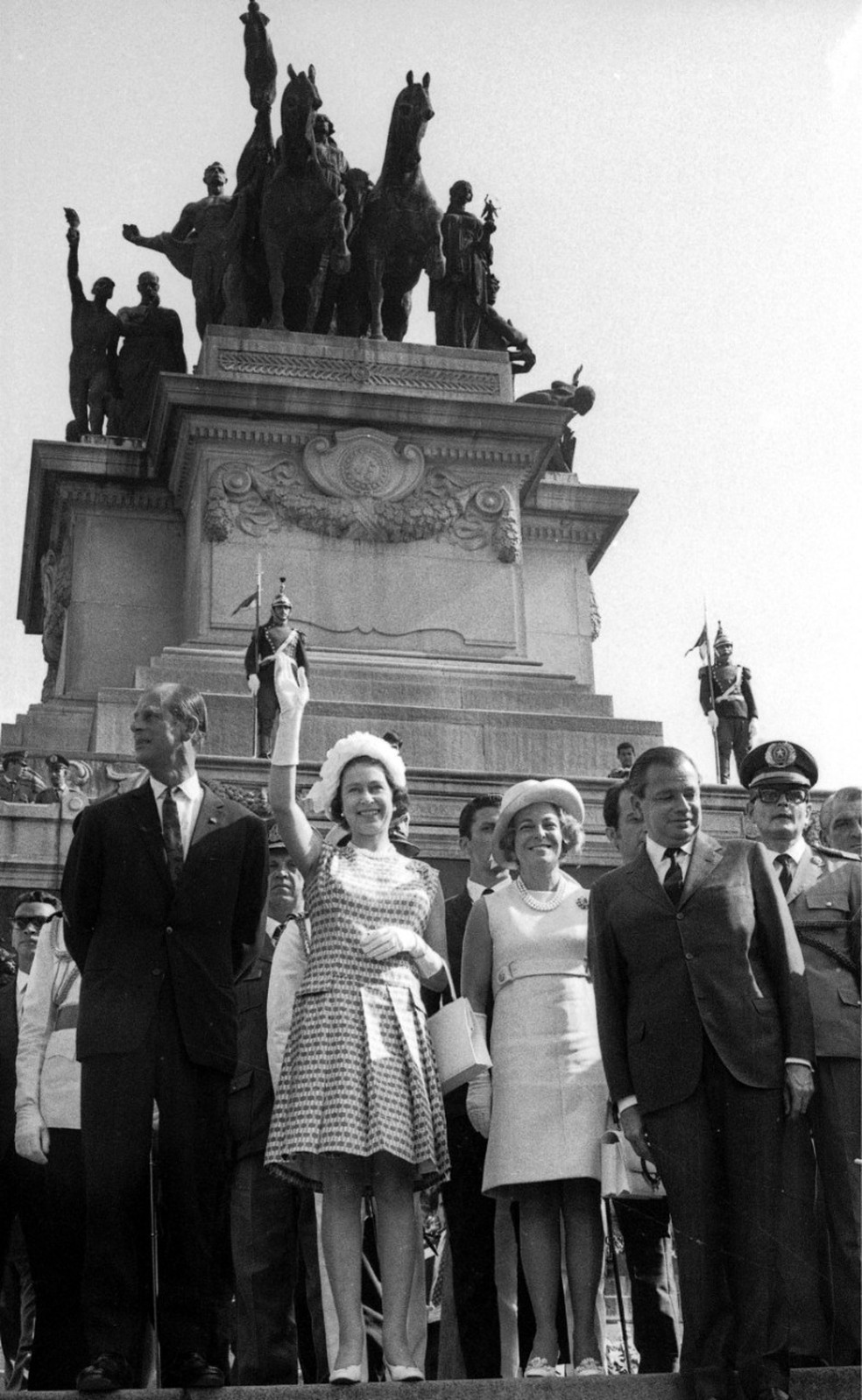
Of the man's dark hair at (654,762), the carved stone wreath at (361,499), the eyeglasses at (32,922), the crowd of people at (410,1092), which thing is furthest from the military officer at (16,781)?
the man's dark hair at (654,762)

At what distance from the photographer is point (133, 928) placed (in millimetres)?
6871

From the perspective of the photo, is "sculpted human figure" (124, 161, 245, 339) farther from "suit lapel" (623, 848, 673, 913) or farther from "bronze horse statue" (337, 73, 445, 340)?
"suit lapel" (623, 848, 673, 913)

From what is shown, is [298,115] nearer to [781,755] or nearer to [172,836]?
[781,755]

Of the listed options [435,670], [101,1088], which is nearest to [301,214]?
[435,670]

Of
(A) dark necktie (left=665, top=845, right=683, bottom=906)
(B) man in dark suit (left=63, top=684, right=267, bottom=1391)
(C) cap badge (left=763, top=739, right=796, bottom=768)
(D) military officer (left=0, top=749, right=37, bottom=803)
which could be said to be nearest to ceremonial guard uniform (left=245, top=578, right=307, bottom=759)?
(D) military officer (left=0, top=749, right=37, bottom=803)

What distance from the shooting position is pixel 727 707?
21.7 metres

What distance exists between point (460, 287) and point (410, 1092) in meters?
17.9

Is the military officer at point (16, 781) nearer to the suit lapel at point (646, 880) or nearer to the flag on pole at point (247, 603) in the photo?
the flag on pole at point (247, 603)

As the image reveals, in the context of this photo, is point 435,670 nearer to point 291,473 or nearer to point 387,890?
point 291,473

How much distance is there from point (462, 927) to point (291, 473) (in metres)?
14.0

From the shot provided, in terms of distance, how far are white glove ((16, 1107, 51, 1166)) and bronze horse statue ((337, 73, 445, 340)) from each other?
16572mm

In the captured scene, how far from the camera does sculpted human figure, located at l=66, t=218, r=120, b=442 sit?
2433 cm

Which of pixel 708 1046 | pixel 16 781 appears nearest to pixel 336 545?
pixel 16 781

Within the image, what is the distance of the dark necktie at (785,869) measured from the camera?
26.6 feet
